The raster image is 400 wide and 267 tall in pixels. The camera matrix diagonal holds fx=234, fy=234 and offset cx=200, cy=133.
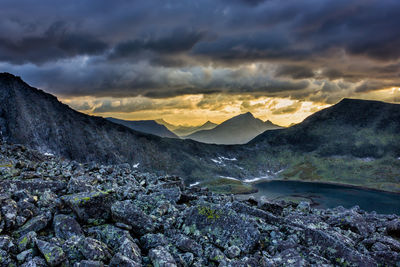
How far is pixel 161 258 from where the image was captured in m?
8.11

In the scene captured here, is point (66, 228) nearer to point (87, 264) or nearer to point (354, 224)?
point (87, 264)

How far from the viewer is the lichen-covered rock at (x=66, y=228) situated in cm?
900

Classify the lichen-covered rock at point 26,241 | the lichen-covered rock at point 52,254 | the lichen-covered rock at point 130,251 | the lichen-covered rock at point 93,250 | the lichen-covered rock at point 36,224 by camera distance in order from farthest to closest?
the lichen-covered rock at point 36,224 < the lichen-covered rock at point 130,251 < the lichen-covered rock at point 26,241 < the lichen-covered rock at point 93,250 < the lichen-covered rock at point 52,254

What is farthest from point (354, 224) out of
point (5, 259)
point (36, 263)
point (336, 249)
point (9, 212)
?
point (9, 212)

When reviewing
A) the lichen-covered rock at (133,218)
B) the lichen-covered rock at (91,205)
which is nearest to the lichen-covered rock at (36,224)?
the lichen-covered rock at (91,205)

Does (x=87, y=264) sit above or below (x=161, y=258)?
above

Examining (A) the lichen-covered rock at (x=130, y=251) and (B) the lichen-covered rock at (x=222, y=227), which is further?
(B) the lichen-covered rock at (x=222, y=227)

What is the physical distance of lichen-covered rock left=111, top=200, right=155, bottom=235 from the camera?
10023 mm

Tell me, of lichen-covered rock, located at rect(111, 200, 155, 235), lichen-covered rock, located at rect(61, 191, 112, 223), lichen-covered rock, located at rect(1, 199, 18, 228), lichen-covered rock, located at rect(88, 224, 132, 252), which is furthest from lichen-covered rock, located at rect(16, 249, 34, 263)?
lichen-covered rock, located at rect(111, 200, 155, 235)

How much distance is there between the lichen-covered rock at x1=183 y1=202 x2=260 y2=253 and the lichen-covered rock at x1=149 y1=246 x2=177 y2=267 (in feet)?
7.70

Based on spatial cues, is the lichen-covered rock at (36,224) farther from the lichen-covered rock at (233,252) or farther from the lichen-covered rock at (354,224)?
the lichen-covered rock at (354,224)

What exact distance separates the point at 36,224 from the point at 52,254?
266 cm

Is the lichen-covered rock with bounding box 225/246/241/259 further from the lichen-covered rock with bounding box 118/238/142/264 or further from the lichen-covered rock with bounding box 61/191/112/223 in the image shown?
the lichen-covered rock with bounding box 61/191/112/223

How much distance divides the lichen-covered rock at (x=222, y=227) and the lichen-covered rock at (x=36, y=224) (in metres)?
5.80
